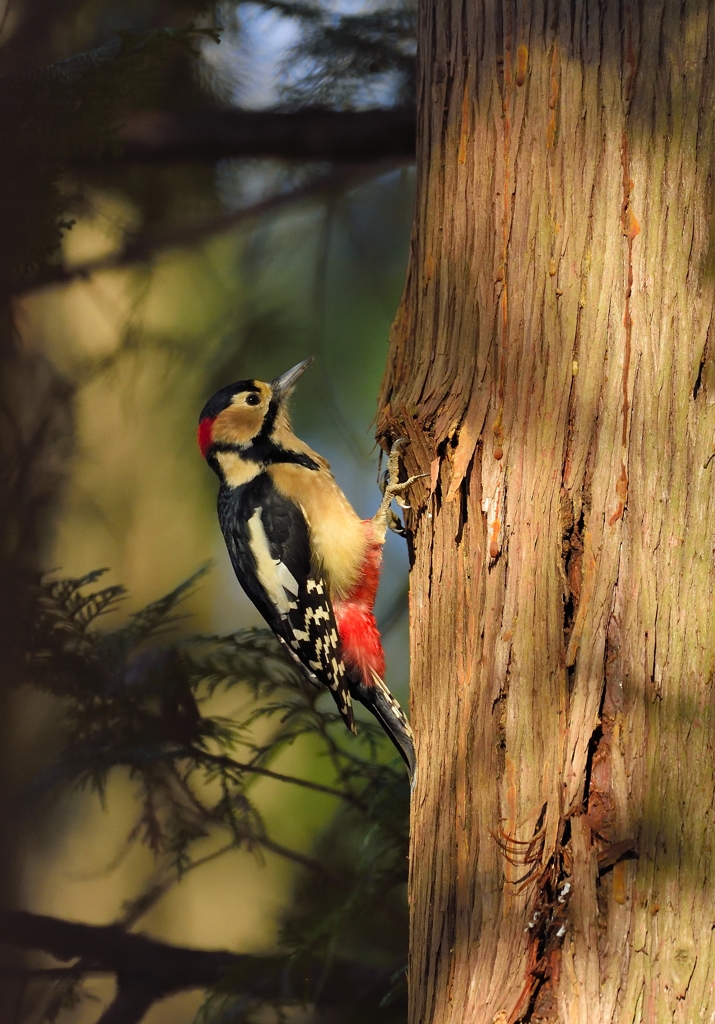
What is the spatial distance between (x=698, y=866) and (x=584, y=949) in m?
0.20

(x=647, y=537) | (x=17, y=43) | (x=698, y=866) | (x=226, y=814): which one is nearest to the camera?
(x=698, y=866)

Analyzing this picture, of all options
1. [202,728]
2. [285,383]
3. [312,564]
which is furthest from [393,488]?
[202,728]

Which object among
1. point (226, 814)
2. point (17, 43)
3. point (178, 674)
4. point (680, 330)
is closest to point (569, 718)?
point (680, 330)

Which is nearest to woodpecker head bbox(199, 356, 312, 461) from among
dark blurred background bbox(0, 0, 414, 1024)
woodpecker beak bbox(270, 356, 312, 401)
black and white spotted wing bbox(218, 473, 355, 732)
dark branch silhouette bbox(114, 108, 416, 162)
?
woodpecker beak bbox(270, 356, 312, 401)

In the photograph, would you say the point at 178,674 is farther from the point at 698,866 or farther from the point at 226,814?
the point at 698,866

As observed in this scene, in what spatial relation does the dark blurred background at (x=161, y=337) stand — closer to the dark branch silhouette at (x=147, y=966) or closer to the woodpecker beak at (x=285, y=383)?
the dark branch silhouette at (x=147, y=966)

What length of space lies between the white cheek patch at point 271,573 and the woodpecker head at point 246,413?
32 centimetres

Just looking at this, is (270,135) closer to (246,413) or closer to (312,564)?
(246,413)

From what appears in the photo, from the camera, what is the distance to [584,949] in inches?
52.4

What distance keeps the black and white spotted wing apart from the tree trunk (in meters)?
0.92

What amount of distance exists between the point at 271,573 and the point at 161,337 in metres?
1.75

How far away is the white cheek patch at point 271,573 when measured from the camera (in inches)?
105

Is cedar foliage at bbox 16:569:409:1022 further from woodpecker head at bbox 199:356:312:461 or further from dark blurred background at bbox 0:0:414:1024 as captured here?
woodpecker head at bbox 199:356:312:461

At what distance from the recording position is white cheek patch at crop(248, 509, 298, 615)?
105 inches
